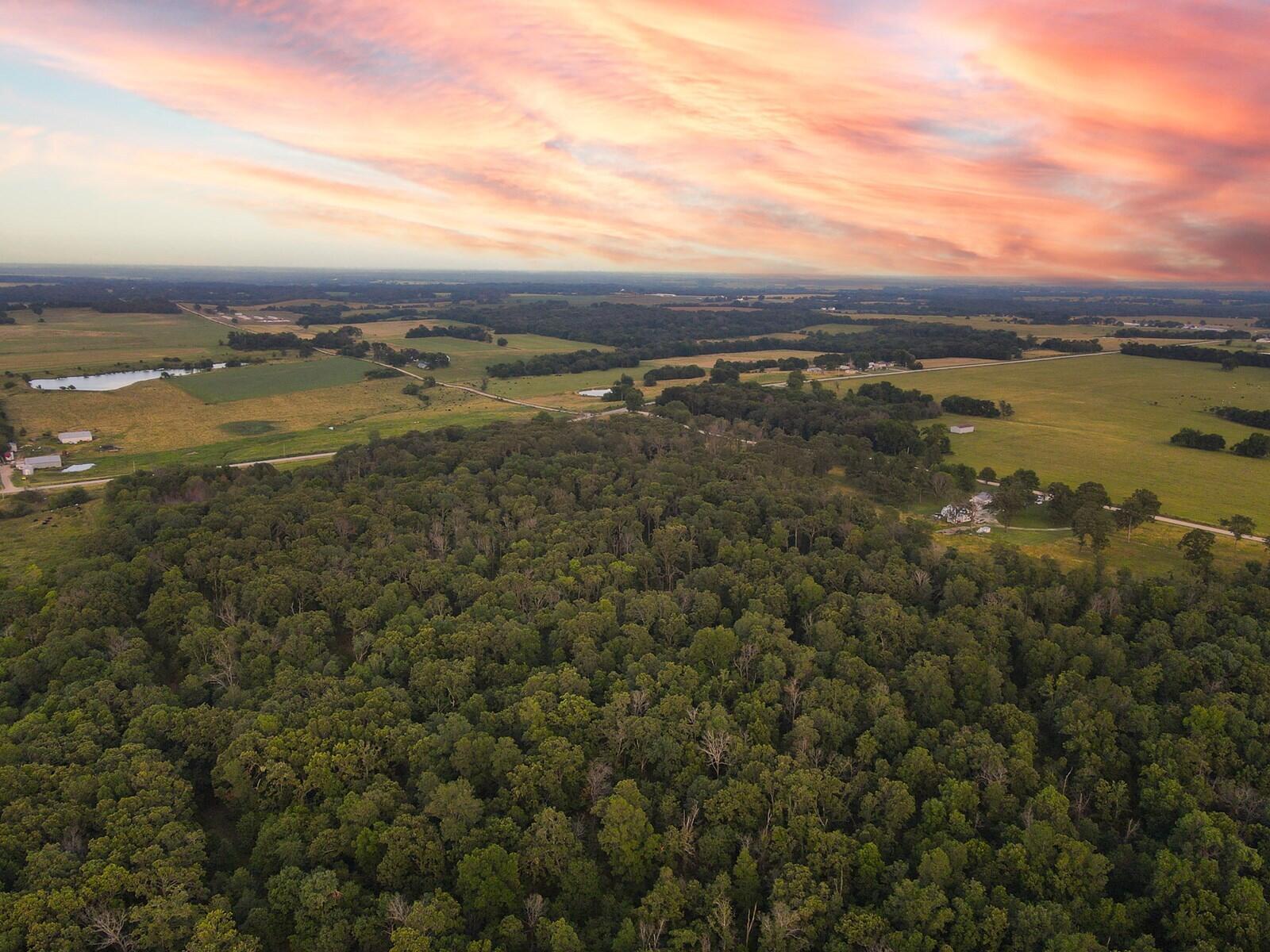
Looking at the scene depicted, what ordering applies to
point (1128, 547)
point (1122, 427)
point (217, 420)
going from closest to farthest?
point (1128, 547)
point (1122, 427)
point (217, 420)

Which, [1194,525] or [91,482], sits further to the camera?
[91,482]

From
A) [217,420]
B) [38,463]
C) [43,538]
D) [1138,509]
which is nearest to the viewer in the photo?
[43,538]

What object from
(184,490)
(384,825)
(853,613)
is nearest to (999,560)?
(853,613)

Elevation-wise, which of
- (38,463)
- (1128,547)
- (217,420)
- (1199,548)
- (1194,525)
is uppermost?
(1199,548)

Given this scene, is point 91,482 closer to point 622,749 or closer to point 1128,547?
point 622,749

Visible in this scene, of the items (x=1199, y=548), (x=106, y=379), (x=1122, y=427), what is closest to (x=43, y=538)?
(x=1199, y=548)

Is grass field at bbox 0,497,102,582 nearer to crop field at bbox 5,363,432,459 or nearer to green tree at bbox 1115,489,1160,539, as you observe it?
crop field at bbox 5,363,432,459
